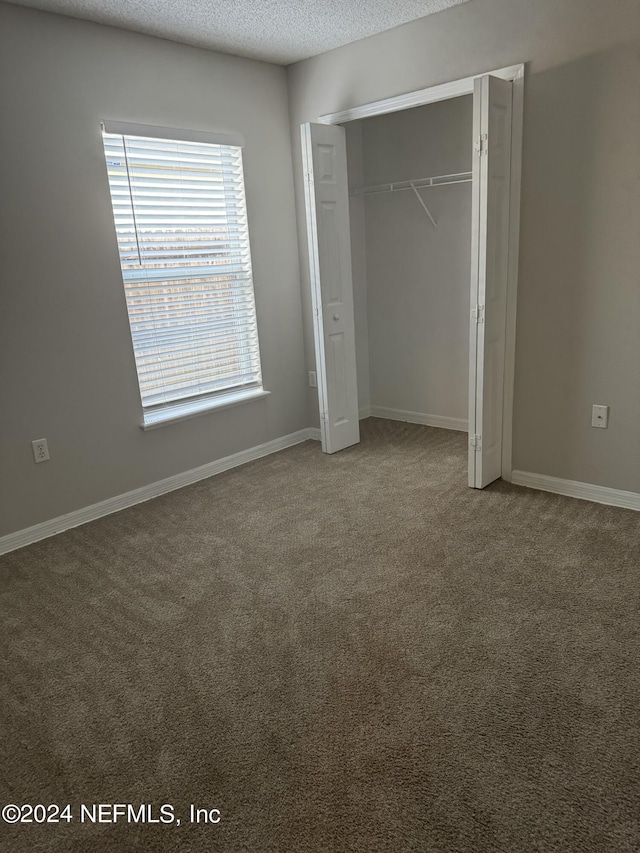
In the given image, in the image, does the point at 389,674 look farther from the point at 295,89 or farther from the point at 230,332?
the point at 295,89

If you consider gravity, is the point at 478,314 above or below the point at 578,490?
above

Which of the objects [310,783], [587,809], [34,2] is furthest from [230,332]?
[587,809]

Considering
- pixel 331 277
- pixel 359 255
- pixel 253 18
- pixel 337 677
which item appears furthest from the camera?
pixel 359 255

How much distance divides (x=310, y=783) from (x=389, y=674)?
49cm

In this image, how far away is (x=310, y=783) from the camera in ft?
5.30

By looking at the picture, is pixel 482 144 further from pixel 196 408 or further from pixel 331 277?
pixel 196 408

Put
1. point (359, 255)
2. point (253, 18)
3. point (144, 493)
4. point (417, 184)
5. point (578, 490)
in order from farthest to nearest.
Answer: point (359, 255)
point (417, 184)
point (144, 493)
point (578, 490)
point (253, 18)

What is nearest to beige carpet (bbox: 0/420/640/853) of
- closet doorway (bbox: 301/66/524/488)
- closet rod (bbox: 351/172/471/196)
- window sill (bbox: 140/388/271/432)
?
window sill (bbox: 140/388/271/432)

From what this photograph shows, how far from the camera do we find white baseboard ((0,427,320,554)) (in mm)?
3145

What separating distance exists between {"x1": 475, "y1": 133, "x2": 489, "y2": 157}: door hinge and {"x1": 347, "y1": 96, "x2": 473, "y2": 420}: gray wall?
1.27 meters

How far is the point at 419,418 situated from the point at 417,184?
1.79 m

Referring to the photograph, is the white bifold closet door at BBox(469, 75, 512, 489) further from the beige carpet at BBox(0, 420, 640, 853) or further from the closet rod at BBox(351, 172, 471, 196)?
the closet rod at BBox(351, 172, 471, 196)

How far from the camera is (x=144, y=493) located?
3.63 meters

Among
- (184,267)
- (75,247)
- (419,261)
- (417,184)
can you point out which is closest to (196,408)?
(184,267)
